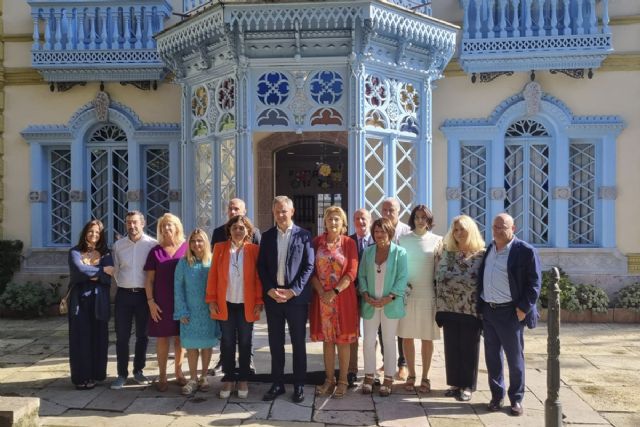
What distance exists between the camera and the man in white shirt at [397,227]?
5375 mm

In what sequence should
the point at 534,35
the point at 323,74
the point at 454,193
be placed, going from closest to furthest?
the point at 323,74 → the point at 534,35 → the point at 454,193

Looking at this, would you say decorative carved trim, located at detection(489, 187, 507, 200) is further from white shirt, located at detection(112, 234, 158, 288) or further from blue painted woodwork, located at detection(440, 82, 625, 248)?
white shirt, located at detection(112, 234, 158, 288)

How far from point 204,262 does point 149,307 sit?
0.70 m

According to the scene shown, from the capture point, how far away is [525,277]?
4.55 meters

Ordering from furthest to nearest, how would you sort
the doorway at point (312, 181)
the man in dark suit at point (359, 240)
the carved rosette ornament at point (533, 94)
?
the doorway at point (312, 181)
the carved rosette ornament at point (533, 94)
the man in dark suit at point (359, 240)

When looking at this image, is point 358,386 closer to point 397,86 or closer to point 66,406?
point 66,406

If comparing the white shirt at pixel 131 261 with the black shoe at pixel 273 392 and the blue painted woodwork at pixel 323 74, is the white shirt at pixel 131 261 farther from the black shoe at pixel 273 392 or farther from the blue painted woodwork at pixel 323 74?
the blue painted woodwork at pixel 323 74

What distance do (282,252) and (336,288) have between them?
1.85 feet

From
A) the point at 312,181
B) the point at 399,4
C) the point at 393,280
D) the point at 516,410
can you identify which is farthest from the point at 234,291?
the point at 312,181

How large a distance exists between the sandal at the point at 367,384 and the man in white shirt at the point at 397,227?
290 millimetres

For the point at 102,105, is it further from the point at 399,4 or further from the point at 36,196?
the point at 399,4

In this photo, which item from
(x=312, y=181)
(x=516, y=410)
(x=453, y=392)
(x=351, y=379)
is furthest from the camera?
(x=312, y=181)

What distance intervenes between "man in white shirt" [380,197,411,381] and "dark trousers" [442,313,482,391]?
0.62m

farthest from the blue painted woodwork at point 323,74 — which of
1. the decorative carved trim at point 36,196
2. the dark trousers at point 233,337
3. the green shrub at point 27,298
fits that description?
the decorative carved trim at point 36,196
